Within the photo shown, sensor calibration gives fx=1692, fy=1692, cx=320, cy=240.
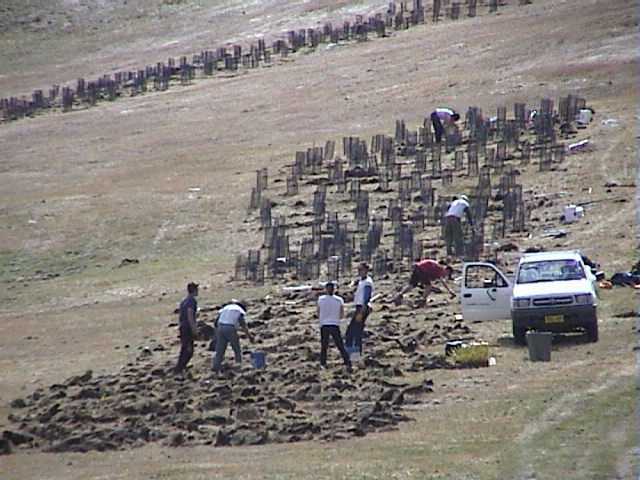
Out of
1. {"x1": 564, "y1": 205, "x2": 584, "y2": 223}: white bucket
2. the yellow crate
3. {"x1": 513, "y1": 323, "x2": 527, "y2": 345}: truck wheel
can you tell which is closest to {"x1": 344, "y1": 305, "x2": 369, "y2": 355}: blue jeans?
the yellow crate

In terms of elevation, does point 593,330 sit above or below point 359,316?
below

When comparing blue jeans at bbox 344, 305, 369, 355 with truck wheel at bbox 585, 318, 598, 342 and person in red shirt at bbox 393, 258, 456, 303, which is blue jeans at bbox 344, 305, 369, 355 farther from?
person in red shirt at bbox 393, 258, 456, 303

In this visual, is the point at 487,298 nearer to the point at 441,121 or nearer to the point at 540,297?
the point at 540,297

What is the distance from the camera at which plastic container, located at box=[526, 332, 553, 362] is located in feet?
85.6

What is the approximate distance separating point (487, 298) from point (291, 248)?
13.0 m

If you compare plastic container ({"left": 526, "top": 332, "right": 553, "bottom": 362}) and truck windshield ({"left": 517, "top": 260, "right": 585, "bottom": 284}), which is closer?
plastic container ({"left": 526, "top": 332, "right": 553, "bottom": 362})

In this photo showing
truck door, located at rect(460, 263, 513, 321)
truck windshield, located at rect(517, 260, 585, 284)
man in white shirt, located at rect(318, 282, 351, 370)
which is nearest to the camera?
man in white shirt, located at rect(318, 282, 351, 370)

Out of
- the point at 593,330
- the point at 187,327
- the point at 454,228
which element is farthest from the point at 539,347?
the point at 454,228

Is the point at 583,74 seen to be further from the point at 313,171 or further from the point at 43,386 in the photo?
the point at 43,386

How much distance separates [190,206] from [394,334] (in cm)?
2044

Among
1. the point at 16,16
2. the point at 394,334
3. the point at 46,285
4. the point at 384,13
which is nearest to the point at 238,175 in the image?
the point at 46,285

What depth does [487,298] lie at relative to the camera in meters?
30.1

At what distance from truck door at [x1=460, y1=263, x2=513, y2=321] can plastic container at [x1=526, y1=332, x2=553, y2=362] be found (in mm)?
3578

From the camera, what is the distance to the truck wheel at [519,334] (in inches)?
1098
